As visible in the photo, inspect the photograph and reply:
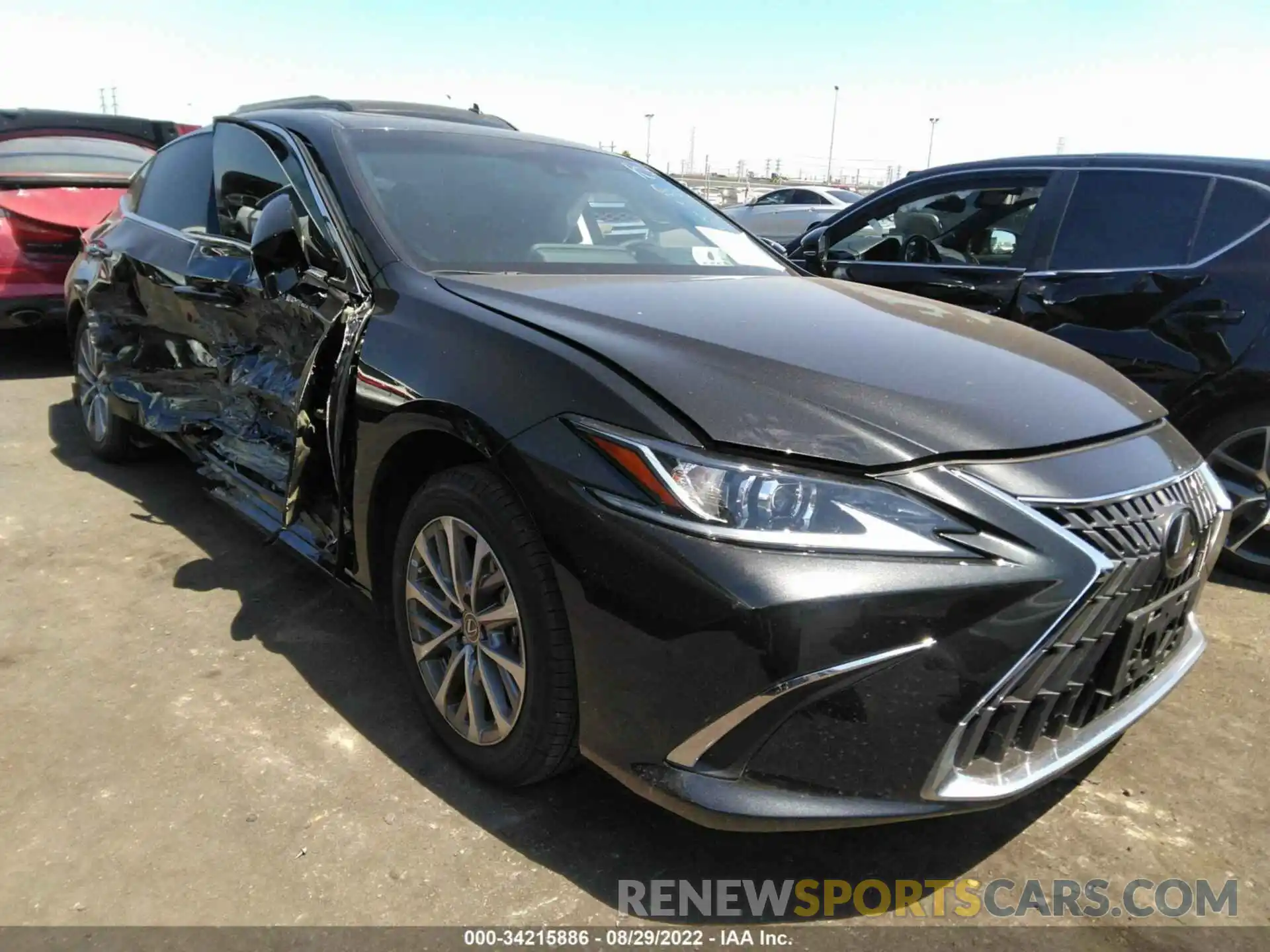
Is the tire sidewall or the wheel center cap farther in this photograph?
the wheel center cap

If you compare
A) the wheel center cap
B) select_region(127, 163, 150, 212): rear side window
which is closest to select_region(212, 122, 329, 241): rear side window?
select_region(127, 163, 150, 212): rear side window

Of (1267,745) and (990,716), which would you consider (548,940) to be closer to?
(990,716)

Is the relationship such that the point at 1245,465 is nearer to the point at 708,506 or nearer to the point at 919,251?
the point at 919,251

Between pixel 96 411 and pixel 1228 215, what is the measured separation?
17.5 ft

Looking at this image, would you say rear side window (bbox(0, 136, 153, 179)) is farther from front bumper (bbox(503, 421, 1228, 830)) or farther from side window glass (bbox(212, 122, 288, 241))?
front bumper (bbox(503, 421, 1228, 830))

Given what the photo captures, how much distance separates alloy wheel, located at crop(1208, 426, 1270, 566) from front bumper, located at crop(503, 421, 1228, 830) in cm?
218

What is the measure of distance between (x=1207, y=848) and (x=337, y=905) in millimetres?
2036

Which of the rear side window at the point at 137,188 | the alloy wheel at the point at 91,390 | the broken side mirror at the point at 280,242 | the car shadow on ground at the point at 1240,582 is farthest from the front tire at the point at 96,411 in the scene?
the car shadow on ground at the point at 1240,582

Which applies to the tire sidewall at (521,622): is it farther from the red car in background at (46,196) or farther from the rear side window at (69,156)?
the rear side window at (69,156)

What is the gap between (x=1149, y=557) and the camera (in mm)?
1931

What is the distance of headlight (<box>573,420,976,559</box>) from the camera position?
1.76 metres

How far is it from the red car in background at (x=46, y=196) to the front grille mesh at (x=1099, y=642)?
6.26 metres

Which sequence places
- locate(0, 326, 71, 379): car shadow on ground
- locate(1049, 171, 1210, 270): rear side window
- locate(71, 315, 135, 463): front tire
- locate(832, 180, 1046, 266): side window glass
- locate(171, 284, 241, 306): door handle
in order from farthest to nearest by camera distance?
locate(0, 326, 71, 379): car shadow on ground
locate(71, 315, 135, 463): front tire
locate(832, 180, 1046, 266): side window glass
locate(1049, 171, 1210, 270): rear side window
locate(171, 284, 241, 306): door handle

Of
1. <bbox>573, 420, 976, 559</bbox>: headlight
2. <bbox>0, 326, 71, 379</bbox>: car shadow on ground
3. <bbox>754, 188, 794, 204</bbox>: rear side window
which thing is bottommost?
<bbox>0, 326, 71, 379</bbox>: car shadow on ground
